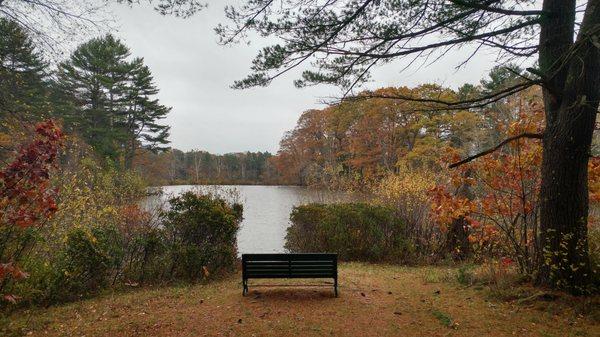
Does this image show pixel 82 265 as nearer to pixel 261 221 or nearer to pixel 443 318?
pixel 443 318

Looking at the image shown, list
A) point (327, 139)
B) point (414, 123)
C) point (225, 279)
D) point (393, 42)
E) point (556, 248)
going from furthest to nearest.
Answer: point (327, 139)
point (414, 123)
point (225, 279)
point (393, 42)
point (556, 248)

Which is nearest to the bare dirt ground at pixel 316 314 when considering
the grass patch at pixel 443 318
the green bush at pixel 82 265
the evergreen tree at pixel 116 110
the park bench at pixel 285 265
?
the grass patch at pixel 443 318

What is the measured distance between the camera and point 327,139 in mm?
27766

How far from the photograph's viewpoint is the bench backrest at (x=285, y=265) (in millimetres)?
5039

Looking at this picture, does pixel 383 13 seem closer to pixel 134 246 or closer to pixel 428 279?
pixel 428 279

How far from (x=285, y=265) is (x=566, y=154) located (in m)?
3.75

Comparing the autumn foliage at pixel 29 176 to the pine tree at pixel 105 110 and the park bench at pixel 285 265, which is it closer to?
the park bench at pixel 285 265

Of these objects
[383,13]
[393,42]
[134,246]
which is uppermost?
[383,13]

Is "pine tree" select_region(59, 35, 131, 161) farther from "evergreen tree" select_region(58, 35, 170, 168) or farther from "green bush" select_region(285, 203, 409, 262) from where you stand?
"green bush" select_region(285, 203, 409, 262)

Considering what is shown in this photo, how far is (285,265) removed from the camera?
5.05 m

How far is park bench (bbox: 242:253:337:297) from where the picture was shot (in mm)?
5039

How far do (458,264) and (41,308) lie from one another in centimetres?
781

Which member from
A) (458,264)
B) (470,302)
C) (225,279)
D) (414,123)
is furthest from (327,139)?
(470,302)

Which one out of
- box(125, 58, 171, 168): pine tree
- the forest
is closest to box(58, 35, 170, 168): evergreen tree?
box(125, 58, 171, 168): pine tree
